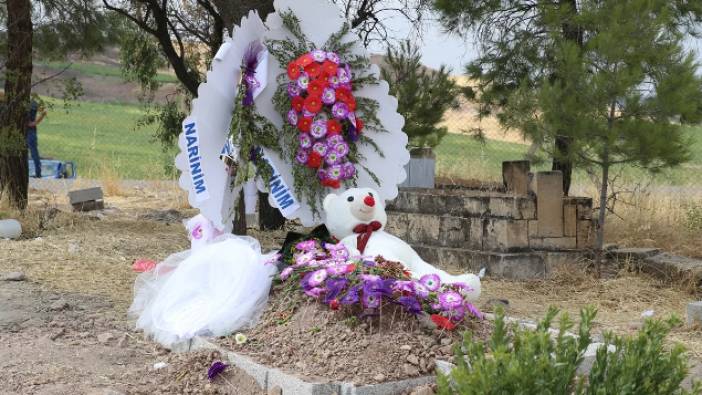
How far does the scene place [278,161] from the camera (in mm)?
5996

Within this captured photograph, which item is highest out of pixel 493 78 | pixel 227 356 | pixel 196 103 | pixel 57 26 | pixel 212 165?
pixel 57 26

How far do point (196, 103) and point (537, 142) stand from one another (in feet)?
11.2

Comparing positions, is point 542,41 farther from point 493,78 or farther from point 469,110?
point 469,110

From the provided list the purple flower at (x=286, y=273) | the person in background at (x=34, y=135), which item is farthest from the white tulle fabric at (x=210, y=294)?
the person in background at (x=34, y=135)

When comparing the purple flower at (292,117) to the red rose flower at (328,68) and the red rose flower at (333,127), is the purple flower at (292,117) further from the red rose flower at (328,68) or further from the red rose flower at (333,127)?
the red rose flower at (328,68)

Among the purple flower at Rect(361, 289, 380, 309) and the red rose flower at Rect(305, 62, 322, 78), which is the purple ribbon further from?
the purple flower at Rect(361, 289, 380, 309)

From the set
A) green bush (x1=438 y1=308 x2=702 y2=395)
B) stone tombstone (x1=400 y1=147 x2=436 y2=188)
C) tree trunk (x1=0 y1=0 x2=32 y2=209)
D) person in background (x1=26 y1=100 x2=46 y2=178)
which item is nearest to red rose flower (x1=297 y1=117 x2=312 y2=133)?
green bush (x1=438 y1=308 x2=702 y2=395)

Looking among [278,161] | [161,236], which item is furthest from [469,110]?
[278,161]

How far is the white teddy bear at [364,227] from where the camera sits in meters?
5.59

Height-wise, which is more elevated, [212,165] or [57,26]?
[57,26]

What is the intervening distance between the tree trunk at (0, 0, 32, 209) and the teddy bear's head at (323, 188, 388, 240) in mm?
5325

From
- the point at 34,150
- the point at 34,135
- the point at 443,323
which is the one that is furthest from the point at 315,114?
the point at 34,150

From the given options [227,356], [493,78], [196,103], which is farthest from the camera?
[493,78]

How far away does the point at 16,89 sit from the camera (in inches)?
394
